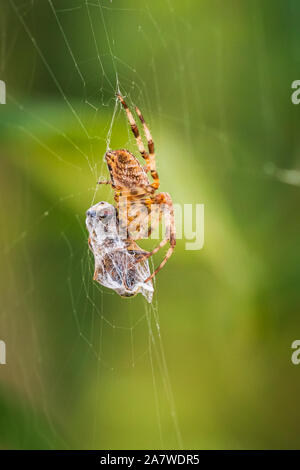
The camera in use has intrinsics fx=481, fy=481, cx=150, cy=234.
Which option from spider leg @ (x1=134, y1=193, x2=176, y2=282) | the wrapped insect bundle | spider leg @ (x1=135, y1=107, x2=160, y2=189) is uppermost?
spider leg @ (x1=135, y1=107, x2=160, y2=189)

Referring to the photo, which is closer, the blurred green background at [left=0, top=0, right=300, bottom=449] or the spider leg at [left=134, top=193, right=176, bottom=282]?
the blurred green background at [left=0, top=0, right=300, bottom=449]

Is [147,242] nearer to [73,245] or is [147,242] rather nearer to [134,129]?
[73,245]

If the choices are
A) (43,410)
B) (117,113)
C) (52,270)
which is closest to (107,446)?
(43,410)

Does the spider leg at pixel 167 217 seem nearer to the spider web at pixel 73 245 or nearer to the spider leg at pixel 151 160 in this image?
the spider leg at pixel 151 160

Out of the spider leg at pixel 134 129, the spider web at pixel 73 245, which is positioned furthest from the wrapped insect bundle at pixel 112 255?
the spider leg at pixel 134 129

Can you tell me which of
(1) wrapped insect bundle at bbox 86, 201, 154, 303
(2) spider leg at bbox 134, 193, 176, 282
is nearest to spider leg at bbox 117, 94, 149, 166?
(2) spider leg at bbox 134, 193, 176, 282

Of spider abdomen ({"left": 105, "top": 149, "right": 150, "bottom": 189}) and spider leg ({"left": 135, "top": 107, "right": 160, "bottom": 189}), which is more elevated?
spider leg ({"left": 135, "top": 107, "right": 160, "bottom": 189})

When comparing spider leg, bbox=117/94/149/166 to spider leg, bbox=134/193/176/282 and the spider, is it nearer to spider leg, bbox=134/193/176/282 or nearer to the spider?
the spider

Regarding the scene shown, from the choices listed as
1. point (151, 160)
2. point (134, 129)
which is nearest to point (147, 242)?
point (151, 160)
